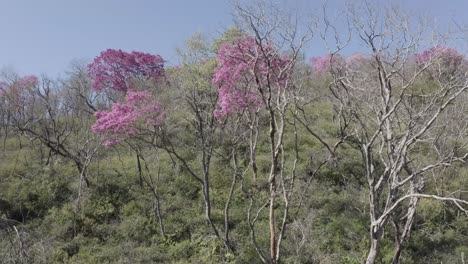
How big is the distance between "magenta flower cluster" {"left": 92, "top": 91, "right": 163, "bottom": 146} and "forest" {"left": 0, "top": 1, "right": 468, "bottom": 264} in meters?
0.05

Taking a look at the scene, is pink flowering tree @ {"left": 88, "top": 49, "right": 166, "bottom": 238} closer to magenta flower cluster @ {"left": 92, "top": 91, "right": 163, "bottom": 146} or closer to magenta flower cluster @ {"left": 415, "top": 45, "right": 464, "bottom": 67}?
magenta flower cluster @ {"left": 92, "top": 91, "right": 163, "bottom": 146}

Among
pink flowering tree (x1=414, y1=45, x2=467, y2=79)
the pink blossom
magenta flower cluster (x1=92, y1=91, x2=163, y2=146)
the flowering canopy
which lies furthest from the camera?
the pink blossom

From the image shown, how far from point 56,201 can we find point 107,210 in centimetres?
225

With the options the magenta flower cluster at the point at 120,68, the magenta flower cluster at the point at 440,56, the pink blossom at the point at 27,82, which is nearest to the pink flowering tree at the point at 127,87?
the magenta flower cluster at the point at 120,68

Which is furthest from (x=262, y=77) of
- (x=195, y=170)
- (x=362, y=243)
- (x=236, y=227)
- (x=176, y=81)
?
(x=195, y=170)

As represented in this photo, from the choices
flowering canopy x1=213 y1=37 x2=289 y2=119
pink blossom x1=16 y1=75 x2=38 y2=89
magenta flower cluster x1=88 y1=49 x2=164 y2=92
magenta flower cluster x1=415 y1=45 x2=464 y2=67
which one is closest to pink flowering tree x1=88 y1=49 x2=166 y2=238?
magenta flower cluster x1=88 y1=49 x2=164 y2=92

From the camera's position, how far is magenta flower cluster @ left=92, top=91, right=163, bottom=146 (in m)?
13.5

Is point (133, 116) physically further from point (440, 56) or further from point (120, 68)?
point (440, 56)

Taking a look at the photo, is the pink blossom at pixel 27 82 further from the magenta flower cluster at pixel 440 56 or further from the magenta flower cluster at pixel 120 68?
the magenta flower cluster at pixel 440 56

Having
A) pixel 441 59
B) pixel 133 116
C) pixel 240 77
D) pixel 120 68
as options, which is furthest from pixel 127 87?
pixel 441 59

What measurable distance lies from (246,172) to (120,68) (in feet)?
28.3

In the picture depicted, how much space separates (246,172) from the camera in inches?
645

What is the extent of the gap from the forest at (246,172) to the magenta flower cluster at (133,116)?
5cm

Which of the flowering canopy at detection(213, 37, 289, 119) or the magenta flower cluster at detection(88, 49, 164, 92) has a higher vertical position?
the magenta flower cluster at detection(88, 49, 164, 92)
